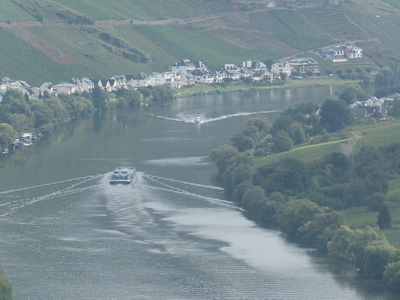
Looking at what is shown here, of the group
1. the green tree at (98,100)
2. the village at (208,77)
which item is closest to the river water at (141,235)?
the village at (208,77)

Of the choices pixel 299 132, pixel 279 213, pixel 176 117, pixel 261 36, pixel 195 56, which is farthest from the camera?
pixel 261 36

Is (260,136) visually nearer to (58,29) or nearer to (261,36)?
(58,29)

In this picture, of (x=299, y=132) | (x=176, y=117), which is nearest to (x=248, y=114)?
(x=176, y=117)

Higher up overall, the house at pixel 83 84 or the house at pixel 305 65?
the house at pixel 305 65

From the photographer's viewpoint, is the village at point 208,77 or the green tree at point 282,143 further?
the village at point 208,77

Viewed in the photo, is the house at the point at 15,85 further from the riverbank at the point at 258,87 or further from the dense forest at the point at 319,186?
the dense forest at the point at 319,186

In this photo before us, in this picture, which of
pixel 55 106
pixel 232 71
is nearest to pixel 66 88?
pixel 55 106
